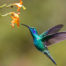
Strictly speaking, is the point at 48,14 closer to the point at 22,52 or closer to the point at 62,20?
the point at 62,20

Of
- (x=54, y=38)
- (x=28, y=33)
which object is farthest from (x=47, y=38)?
(x=28, y=33)

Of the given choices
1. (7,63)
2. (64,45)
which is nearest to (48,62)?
Answer: (64,45)

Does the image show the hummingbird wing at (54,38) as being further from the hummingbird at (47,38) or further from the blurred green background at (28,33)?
the blurred green background at (28,33)

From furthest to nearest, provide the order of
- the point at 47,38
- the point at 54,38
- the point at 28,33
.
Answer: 1. the point at 28,33
2. the point at 47,38
3. the point at 54,38

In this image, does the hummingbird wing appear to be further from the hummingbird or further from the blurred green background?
the blurred green background

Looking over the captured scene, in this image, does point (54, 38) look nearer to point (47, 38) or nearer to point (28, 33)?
point (47, 38)

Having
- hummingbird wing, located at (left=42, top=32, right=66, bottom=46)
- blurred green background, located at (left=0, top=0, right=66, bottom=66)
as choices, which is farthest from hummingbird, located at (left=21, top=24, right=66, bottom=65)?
blurred green background, located at (left=0, top=0, right=66, bottom=66)

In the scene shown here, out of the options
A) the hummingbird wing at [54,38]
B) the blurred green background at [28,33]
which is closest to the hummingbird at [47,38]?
the hummingbird wing at [54,38]
